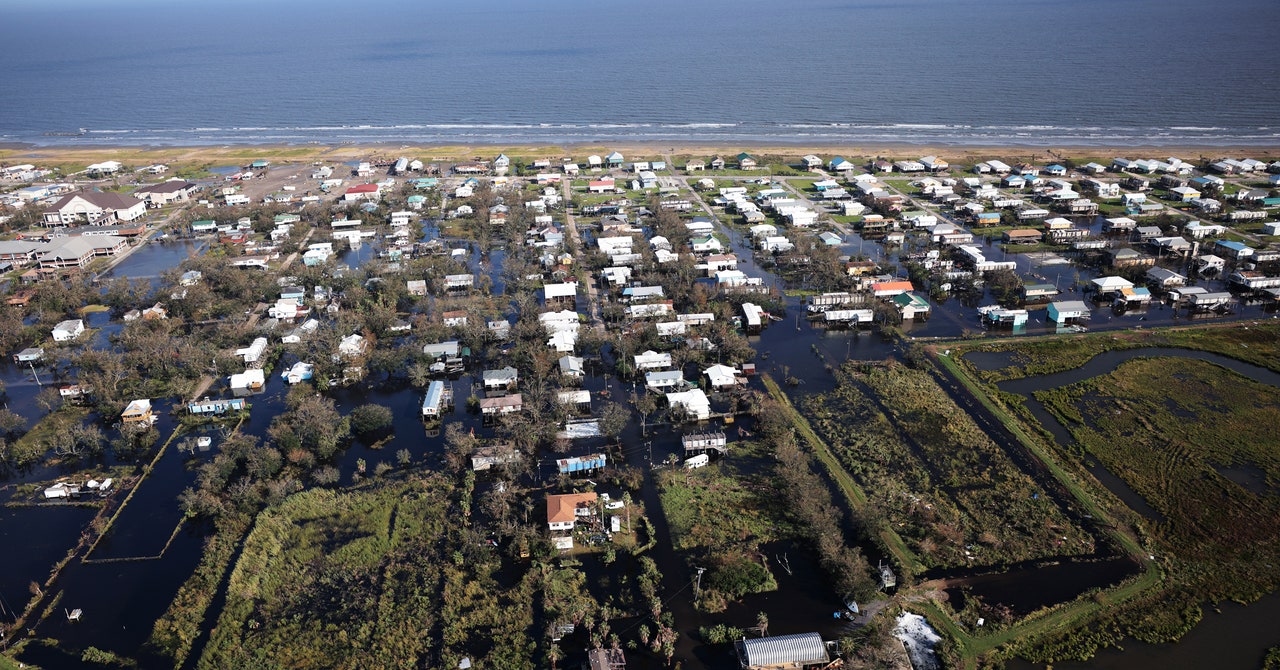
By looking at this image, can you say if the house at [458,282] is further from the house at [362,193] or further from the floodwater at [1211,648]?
the floodwater at [1211,648]

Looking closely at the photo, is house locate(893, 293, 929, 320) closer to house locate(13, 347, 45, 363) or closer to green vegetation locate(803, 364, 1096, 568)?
green vegetation locate(803, 364, 1096, 568)

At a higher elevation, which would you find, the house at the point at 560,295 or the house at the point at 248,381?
the house at the point at 560,295

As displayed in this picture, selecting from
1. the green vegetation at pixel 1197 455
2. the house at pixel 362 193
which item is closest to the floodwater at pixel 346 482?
the green vegetation at pixel 1197 455

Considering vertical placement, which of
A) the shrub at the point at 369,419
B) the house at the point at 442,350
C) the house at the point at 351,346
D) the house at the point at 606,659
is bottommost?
the house at the point at 606,659

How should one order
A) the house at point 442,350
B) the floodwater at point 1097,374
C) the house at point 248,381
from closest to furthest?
the floodwater at point 1097,374
the house at point 248,381
the house at point 442,350

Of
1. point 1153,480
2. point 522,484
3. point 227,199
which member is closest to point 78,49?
point 227,199

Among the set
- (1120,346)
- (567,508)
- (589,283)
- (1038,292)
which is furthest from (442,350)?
(1120,346)

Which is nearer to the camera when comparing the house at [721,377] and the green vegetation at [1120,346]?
the house at [721,377]
